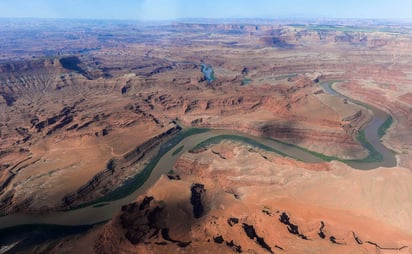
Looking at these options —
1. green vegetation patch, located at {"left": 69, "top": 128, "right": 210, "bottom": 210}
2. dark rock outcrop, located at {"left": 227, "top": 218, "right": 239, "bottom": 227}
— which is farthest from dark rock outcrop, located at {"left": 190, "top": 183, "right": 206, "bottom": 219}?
green vegetation patch, located at {"left": 69, "top": 128, "right": 210, "bottom": 210}

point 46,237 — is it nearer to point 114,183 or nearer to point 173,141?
point 114,183

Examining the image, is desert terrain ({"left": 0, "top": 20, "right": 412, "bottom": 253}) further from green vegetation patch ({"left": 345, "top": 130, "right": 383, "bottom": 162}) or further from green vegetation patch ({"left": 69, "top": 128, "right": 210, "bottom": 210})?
green vegetation patch ({"left": 345, "top": 130, "right": 383, "bottom": 162})

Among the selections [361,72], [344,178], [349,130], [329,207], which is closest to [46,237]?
[329,207]

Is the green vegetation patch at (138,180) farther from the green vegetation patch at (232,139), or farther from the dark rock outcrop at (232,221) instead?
the dark rock outcrop at (232,221)

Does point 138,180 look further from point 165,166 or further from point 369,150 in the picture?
point 369,150

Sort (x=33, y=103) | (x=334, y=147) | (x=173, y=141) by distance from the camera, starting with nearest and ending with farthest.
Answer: (x=334, y=147) → (x=173, y=141) → (x=33, y=103)

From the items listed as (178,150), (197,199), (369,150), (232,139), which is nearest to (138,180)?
(178,150)
